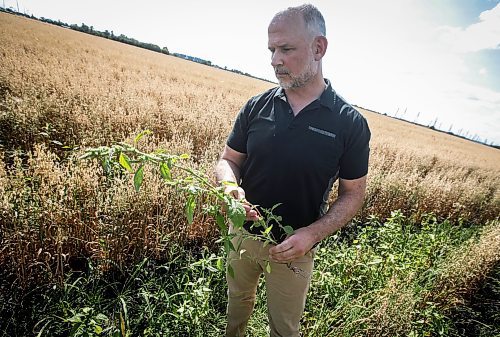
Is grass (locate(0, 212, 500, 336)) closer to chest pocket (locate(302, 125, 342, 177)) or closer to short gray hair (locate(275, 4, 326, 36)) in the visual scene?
chest pocket (locate(302, 125, 342, 177))

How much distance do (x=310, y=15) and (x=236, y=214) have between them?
49.8 inches

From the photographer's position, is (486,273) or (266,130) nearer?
(266,130)

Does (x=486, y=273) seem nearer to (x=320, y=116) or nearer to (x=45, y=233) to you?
(x=320, y=116)

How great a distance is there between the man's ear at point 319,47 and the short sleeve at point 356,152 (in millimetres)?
445

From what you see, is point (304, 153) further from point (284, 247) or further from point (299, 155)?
point (284, 247)

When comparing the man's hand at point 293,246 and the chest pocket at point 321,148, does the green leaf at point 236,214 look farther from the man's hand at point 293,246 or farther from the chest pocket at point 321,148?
the chest pocket at point 321,148

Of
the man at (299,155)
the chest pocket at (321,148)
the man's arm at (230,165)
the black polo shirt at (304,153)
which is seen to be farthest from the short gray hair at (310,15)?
the man's arm at (230,165)

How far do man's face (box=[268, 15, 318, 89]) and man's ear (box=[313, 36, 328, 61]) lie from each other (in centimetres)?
4

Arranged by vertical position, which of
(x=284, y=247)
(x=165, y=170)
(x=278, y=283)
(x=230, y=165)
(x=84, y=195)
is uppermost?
(x=165, y=170)

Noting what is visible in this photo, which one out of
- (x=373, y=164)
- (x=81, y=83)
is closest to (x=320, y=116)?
(x=373, y=164)

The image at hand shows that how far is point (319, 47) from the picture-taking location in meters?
1.67

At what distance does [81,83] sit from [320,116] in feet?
24.2

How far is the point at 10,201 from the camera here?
2242 mm

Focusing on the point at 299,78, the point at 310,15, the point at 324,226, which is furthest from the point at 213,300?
the point at 310,15
